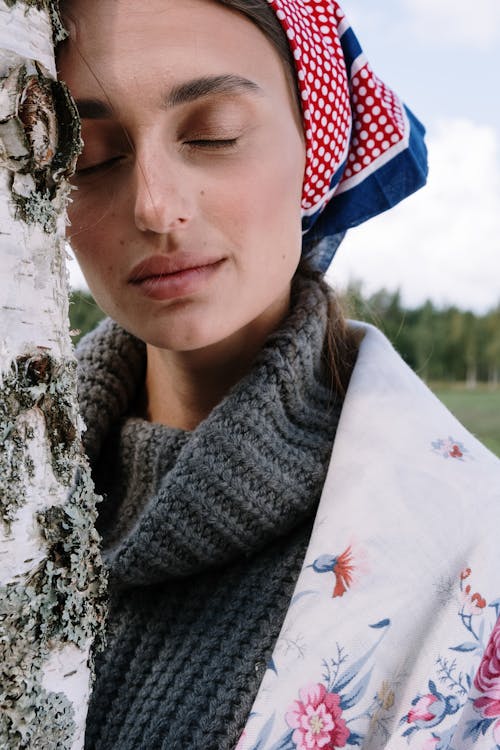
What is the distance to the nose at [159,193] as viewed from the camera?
108 cm

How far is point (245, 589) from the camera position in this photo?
123cm

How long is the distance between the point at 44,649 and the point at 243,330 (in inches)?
30.7

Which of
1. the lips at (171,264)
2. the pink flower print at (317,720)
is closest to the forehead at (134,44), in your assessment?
the lips at (171,264)

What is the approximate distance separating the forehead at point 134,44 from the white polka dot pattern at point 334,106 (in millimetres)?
174

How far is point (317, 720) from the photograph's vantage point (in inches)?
41.2

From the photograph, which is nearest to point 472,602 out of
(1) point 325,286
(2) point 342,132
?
(1) point 325,286

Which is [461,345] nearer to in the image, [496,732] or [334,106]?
[334,106]

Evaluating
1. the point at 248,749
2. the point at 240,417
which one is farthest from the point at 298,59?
the point at 248,749

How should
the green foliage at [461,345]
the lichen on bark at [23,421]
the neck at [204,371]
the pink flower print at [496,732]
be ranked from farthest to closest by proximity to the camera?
the green foliage at [461,345]
the neck at [204,371]
the pink flower print at [496,732]
the lichen on bark at [23,421]

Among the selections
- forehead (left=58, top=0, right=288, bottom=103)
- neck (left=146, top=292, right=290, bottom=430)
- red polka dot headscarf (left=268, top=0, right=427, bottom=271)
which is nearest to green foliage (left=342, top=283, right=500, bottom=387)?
red polka dot headscarf (left=268, top=0, right=427, bottom=271)

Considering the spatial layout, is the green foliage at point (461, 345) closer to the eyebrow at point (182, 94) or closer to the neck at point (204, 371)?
the neck at point (204, 371)

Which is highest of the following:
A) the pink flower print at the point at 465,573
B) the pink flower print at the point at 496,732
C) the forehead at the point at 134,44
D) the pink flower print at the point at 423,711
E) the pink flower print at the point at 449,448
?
the forehead at the point at 134,44

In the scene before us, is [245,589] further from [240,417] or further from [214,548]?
[240,417]

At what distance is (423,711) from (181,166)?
0.80 metres
